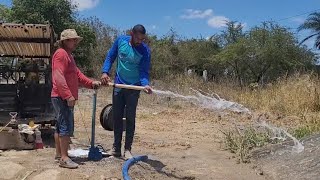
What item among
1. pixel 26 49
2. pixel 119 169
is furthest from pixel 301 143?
pixel 26 49

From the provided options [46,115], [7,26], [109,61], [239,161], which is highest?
[7,26]

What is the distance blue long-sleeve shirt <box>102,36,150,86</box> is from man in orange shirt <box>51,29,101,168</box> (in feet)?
1.96

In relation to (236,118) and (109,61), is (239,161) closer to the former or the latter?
(109,61)

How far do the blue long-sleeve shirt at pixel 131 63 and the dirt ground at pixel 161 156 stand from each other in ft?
3.54

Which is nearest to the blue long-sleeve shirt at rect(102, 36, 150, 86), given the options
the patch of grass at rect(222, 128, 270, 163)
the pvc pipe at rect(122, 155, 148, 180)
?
the pvc pipe at rect(122, 155, 148, 180)

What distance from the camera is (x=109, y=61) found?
6.54 m

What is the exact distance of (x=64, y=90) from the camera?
5.79m

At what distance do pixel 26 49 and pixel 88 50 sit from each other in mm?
16358

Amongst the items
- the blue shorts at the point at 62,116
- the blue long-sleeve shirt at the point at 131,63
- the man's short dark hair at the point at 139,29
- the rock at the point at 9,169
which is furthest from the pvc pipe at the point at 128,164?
the man's short dark hair at the point at 139,29

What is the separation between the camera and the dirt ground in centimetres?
575

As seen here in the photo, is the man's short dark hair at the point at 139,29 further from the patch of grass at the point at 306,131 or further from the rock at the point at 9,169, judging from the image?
the patch of grass at the point at 306,131

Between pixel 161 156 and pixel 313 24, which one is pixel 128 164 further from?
pixel 313 24

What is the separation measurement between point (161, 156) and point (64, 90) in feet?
7.96

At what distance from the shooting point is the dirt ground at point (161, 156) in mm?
5750
